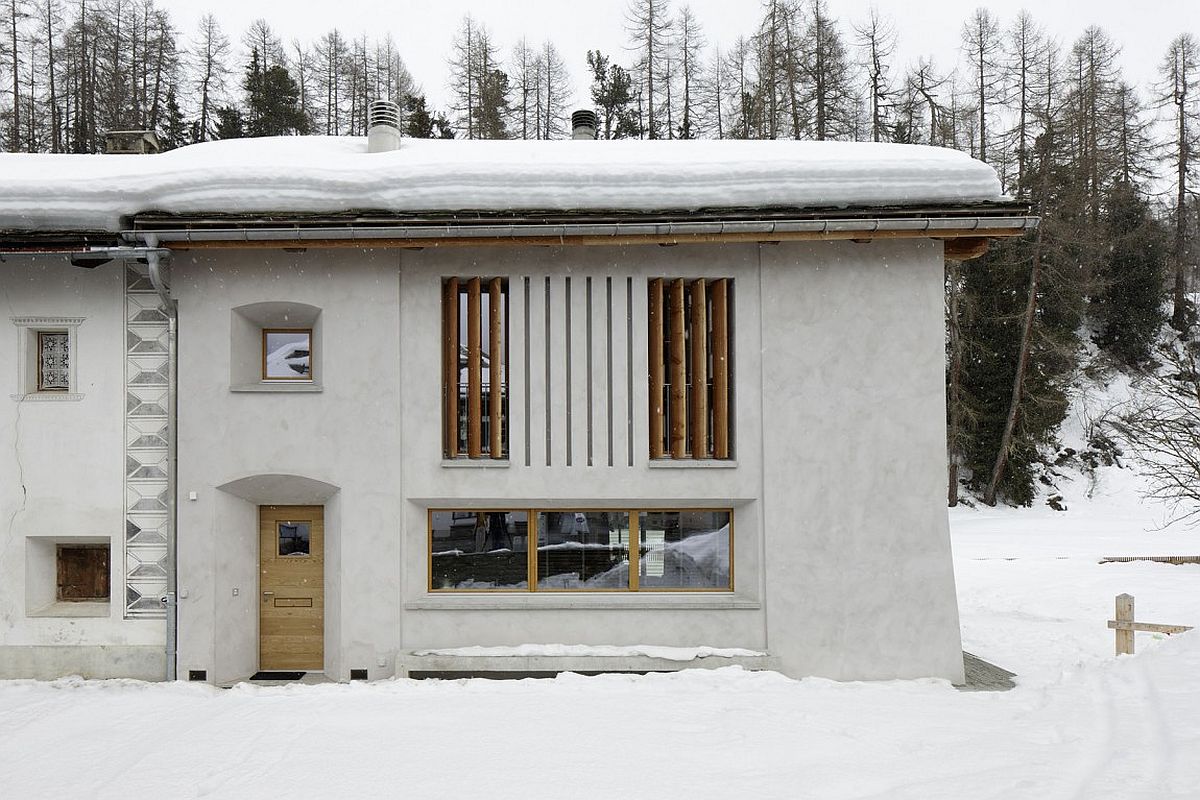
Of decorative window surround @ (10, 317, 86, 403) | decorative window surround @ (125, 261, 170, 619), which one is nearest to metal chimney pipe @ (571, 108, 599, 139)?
decorative window surround @ (125, 261, 170, 619)

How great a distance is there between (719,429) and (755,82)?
83.2 ft

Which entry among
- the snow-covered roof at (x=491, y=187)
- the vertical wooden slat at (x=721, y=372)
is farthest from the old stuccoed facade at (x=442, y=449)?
the snow-covered roof at (x=491, y=187)

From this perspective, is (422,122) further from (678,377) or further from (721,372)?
(721,372)

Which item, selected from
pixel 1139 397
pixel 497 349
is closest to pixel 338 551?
pixel 497 349

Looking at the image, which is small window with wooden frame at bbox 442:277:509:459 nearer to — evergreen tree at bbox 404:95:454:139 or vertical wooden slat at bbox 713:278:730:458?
vertical wooden slat at bbox 713:278:730:458

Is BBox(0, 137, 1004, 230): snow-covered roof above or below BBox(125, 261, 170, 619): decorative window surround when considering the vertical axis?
above

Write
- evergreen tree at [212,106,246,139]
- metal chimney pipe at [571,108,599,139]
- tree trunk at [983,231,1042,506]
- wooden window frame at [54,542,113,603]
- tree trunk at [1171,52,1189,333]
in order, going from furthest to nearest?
tree trunk at [1171,52,1189,333], evergreen tree at [212,106,246,139], tree trunk at [983,231,1042,506], metal chimney pipe at [571,108,599,139], wooden window frame at [54,542,113,603]

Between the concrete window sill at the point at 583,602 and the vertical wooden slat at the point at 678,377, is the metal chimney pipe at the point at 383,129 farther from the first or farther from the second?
the concrete window sill at the point at 583,602

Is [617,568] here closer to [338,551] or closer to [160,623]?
[338,551]

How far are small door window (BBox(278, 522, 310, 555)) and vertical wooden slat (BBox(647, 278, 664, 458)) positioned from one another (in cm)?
428

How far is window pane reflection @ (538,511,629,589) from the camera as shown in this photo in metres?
8.63

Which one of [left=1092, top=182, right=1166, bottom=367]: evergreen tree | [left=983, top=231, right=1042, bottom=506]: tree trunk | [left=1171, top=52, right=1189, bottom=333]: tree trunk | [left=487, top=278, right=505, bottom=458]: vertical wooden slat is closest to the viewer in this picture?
[left=487, top=278, right=505, bottom=458]: vertical wooden slat

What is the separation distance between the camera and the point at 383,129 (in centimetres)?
995

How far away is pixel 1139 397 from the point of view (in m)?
27.3
